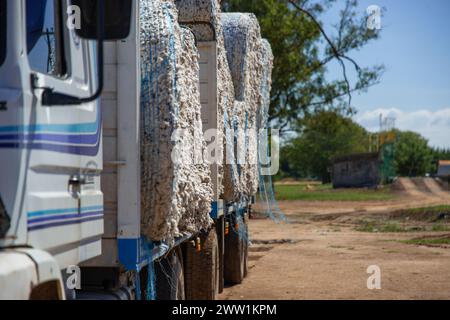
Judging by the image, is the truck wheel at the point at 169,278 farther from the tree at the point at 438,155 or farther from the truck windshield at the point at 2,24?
the tree at the point at 438,155

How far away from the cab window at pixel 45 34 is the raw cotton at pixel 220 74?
4035 mm

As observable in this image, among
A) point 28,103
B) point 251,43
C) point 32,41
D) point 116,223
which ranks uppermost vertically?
point 251,43

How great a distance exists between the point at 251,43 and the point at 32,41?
7.42 metres

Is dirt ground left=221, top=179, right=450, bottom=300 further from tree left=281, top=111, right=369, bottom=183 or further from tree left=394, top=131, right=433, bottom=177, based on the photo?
tree left=281, top=111, right=369, bottom=183

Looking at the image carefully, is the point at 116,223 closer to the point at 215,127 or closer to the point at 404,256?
the point at 215,127

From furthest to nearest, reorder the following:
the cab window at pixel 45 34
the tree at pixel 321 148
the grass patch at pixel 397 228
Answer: the tree at pixel 321 148, the grass patch at pixel 397 228, the cab window at pixel 45 34

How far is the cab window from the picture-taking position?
422 cm

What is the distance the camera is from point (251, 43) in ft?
37.5

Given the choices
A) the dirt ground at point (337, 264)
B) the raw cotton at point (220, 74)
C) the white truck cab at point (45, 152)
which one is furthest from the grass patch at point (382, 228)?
the white truck cab at point (45, 152)

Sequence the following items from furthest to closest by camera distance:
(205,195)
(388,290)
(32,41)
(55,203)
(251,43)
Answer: (251,43), (388,290), (205,195), (32,41), (55,203)

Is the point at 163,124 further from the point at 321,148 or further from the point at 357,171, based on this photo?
the point at 321,148

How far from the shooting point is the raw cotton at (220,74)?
8406 millimetres

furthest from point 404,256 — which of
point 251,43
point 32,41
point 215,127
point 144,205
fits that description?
point 32,41

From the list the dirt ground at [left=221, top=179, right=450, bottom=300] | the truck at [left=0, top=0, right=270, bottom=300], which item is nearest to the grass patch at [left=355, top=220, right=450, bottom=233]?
the dirt ground at [left=221, top=179, right=450, bottom=300]
